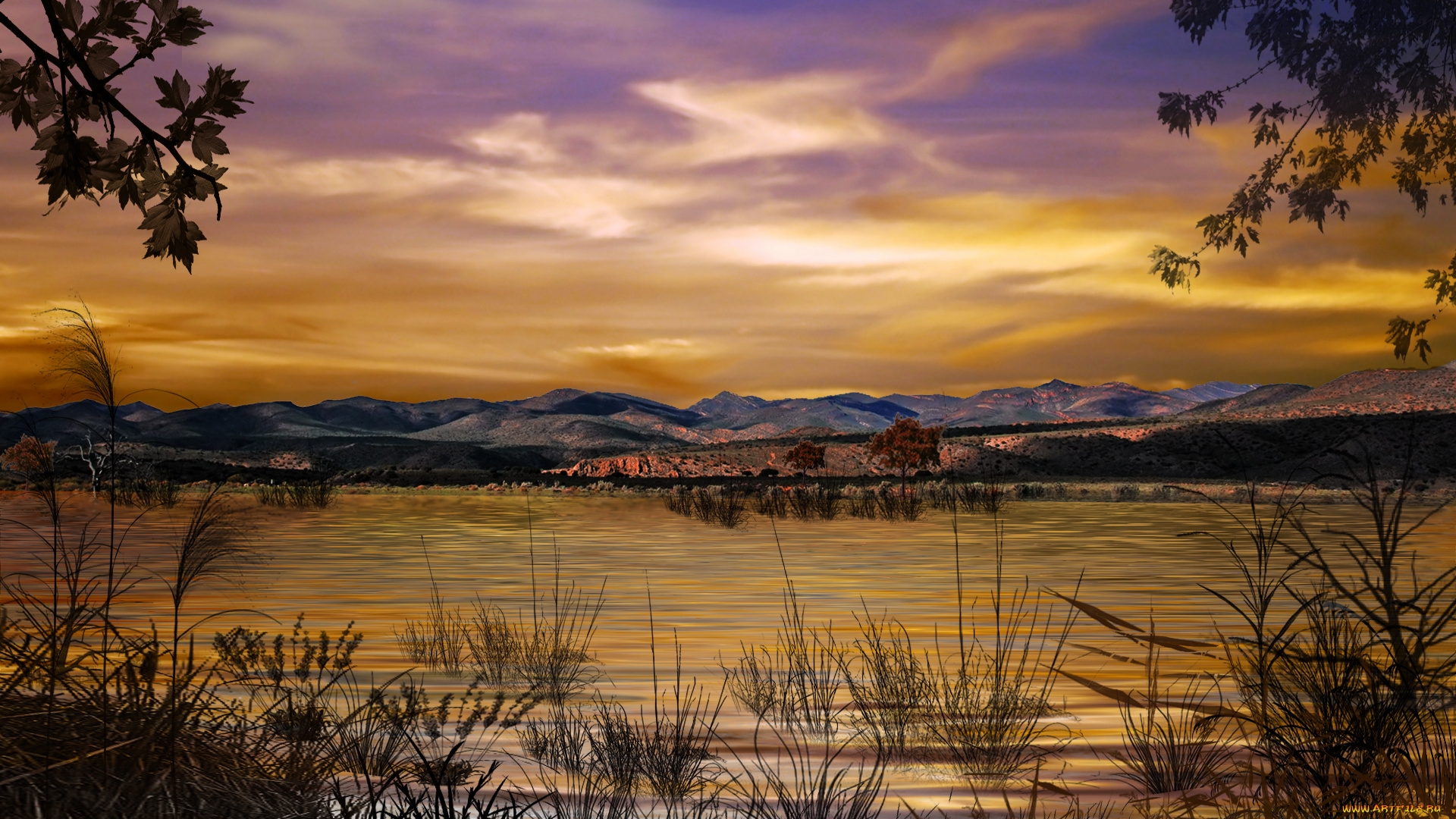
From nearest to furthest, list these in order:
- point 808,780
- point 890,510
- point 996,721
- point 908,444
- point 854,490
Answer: point 808,780
point 996,721
point 890,510
point 908,444
point 854,490

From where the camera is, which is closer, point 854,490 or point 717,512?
point 717,512

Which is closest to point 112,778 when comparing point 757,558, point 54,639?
point 54,639

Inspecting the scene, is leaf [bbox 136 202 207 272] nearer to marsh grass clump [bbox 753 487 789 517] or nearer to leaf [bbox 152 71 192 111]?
leaf [bbox 152 71 192 111]

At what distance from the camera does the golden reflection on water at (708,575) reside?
26.9ft

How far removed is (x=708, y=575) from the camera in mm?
13250

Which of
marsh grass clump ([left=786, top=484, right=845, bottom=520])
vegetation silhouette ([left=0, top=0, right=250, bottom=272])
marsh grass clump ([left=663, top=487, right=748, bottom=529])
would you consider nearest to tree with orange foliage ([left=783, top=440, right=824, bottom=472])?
marsh grass clump ([left=663, top=487, right=748, bottom=529])

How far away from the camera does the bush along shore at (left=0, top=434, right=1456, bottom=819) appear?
358cm

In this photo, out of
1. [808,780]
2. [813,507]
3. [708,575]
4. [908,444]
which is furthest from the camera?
[908,444]

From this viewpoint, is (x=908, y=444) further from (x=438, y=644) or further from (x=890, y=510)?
(x=438, y=644)

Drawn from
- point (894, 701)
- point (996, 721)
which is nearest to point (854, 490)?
point (894, 701)

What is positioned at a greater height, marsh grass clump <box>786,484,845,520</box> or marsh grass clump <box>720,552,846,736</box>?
marsh grass clump <box>720,552,846,736</box>

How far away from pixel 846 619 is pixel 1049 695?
119 inches

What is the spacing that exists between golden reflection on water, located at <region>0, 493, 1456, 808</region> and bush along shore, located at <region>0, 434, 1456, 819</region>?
0.27m

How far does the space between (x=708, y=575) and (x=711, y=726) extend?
7.47m
